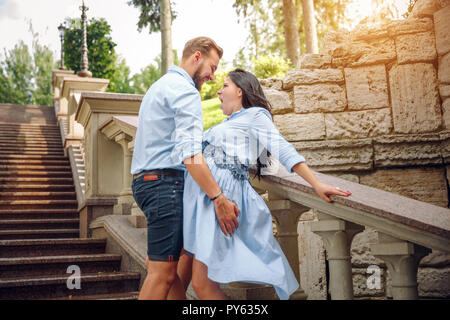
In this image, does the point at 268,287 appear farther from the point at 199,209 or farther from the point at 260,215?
the point at 199,209

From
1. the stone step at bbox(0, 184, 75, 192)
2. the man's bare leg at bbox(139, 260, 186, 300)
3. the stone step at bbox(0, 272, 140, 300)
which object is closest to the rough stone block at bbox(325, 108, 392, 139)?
the stone step at bbox(0, 272, 140, 300)

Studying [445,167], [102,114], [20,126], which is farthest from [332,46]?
[20,126]

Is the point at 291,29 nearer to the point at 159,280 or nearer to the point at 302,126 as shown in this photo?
the point at 302,126

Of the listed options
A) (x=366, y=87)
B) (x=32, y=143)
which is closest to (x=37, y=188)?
(x=32, y=143)

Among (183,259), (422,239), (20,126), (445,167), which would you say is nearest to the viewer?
(422,239)

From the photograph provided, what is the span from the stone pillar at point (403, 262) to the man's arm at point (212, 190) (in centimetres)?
71

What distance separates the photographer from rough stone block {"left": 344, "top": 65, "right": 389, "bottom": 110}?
14.9 ft

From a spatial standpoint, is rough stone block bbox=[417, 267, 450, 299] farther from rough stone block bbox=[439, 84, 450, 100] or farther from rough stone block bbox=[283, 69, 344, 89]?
rough stone block bbox=[283, 69, 344, 89]

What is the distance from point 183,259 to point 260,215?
533 mm

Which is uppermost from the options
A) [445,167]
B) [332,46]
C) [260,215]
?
[332,46]

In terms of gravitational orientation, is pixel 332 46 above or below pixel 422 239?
above

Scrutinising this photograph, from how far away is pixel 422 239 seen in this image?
1.97 meters

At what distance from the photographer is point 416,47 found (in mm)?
4418

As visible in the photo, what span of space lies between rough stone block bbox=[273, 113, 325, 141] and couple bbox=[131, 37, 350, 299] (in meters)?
2.26
